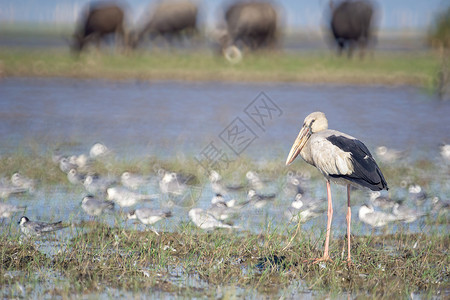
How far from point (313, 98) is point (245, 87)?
235 centimetres

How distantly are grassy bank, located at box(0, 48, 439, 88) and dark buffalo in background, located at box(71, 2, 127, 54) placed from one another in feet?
15.4

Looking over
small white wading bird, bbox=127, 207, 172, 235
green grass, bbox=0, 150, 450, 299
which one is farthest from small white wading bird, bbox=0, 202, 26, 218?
small white wading bird, bbox=127, 207, 172, 235

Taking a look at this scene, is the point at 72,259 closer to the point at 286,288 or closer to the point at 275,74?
the point at 286,288

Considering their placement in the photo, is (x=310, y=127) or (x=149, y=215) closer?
(x=310, y=127)

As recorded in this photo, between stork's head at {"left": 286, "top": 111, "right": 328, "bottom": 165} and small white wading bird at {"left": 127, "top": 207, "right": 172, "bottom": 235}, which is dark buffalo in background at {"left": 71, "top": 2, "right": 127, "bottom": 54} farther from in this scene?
stork's head at {"left": 286, "top": 111, "right": 328, "bottom": 165}

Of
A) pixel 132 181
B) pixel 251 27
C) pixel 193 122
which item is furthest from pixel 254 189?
pixel 251 27

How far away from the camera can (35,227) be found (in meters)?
6.52

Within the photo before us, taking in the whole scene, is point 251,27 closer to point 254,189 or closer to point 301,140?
point 254,189

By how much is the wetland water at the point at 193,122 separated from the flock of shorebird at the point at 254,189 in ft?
0.43

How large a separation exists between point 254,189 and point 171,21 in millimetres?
21942

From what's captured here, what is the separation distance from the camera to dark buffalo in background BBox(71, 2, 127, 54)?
27469 millimetres

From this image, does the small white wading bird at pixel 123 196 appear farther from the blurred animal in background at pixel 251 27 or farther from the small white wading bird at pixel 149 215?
the blurred animal in background at pixel 251 27

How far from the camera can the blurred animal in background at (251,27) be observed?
86.9 ft

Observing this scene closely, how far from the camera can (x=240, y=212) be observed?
307 inches
